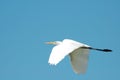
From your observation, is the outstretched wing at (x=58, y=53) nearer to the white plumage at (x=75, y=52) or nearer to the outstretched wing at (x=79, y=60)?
the white plumage at (x=75, y=52)

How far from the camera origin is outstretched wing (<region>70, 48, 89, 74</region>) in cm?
1315

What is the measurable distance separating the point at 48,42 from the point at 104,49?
7.83 feet

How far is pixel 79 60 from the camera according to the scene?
528 inches

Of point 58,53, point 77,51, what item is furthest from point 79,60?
point 58,53

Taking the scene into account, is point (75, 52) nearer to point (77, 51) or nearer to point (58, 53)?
point (77, 51)

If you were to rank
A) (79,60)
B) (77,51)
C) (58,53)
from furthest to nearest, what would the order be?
(77,51), (79,60), (58,53)

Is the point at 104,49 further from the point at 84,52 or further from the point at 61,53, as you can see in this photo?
the point at 61,53

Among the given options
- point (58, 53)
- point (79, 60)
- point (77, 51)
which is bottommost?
point (58, 53)

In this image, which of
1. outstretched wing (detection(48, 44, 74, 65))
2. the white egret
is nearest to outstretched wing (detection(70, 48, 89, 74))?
the white egret

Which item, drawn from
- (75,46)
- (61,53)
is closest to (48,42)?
(75,46)

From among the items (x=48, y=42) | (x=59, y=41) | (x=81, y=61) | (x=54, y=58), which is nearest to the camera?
(x=54, y=58)

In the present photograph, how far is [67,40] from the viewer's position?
13430mm

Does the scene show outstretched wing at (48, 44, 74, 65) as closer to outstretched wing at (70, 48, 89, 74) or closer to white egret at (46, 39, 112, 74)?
white egret at (46, 39, 112, 74)

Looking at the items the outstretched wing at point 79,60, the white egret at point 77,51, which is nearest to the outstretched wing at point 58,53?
the white egret at point 77,51
